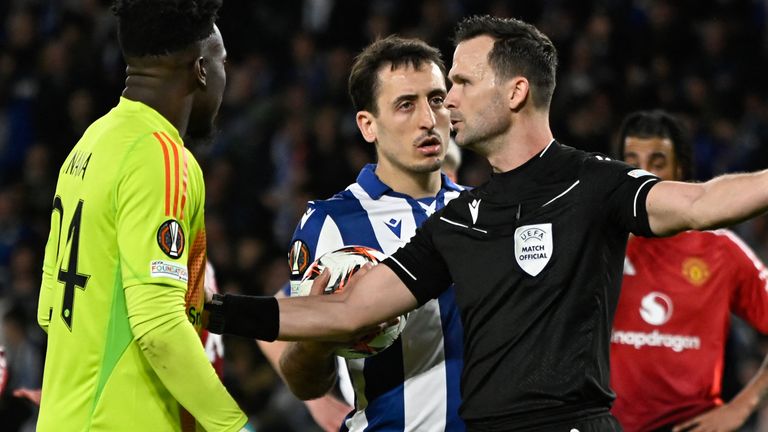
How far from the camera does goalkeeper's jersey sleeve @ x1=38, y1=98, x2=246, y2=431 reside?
3.18 metres

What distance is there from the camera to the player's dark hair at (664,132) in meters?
5.74

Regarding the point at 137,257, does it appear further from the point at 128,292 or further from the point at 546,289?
the point at 546,289

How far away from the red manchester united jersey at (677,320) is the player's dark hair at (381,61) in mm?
1549

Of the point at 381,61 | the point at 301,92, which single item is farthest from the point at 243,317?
the point at 301,92

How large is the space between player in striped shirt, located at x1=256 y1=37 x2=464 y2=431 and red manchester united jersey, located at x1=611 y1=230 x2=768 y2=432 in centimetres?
134

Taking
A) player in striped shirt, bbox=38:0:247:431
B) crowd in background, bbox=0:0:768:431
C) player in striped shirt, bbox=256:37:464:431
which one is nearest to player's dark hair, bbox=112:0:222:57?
player in striped shirt, bbox=38:0:247:431

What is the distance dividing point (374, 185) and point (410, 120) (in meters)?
0.29

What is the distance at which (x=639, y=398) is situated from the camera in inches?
214

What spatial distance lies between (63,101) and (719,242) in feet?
22.7

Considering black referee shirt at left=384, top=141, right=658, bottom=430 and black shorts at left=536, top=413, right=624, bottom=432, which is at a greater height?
black referee shirt at left=384, top=141, right=658, bottom=430

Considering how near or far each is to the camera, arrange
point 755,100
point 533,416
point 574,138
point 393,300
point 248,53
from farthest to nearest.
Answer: point 248,53
point 755,100
point 574,138
point 393,300
point 533,416

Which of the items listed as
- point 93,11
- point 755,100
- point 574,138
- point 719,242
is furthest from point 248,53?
point 719,242

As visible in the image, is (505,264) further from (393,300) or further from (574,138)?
(574,138)

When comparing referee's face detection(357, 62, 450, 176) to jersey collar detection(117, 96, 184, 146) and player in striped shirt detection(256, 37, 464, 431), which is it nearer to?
player in striped shirt detection(256, 37, 464, 431)
